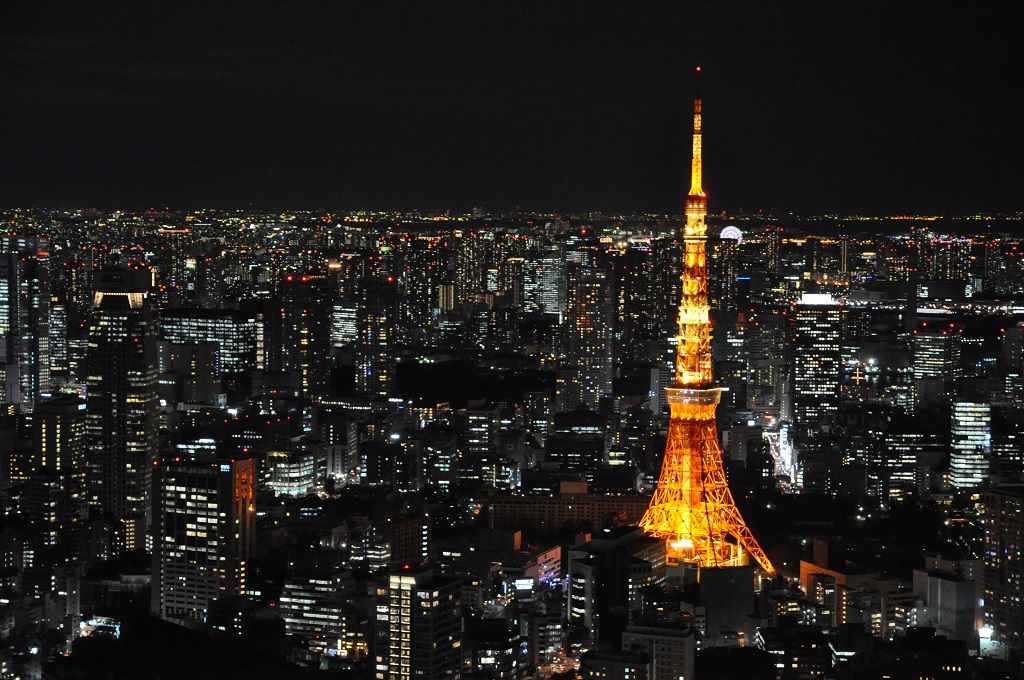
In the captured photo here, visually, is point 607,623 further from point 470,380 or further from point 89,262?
point 470,380

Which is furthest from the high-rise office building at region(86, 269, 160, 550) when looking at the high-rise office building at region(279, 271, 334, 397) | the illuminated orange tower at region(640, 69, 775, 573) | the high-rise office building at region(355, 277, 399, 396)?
the illuminated orange tower at region(640, 69, 775, 573)

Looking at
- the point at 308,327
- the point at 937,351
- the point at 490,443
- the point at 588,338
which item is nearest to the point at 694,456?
the point at 490,443

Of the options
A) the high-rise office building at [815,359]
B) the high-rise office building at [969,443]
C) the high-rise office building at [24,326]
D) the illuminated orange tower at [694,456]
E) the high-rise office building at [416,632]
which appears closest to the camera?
the high-rise office building at [416,632]

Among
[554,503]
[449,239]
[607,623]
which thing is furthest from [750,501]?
[449,239]

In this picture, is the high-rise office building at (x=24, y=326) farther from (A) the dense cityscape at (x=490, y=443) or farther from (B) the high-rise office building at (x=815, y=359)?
(B) the high-rise office building at (x=815, y=359)

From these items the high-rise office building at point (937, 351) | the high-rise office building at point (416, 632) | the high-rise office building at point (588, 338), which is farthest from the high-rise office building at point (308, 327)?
the high-rise office building at point (416, 632)

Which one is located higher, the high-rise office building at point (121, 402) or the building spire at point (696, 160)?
the building spire at point (696, 160)

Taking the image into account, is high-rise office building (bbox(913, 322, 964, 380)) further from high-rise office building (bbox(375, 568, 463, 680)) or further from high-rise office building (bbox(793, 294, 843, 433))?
high-rise office building (bbox(375, 568, 463, 680))
